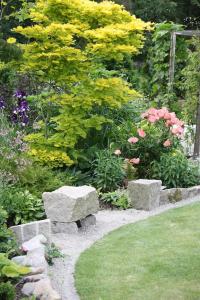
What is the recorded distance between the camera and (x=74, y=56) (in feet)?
26.6

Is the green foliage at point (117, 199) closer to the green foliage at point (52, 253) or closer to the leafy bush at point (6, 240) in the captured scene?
the green foliage at point (52, 253)

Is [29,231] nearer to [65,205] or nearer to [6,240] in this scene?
[6,240]

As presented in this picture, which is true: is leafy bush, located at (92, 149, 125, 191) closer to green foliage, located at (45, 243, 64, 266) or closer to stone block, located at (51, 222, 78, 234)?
stone block, located at (51, 222, 78, 234)

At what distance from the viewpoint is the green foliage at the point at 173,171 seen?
8.16 metres

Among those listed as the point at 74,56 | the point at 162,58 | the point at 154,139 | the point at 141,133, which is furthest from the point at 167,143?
the point at 162,58

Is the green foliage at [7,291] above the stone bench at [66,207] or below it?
above

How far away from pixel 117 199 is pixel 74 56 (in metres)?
2.15

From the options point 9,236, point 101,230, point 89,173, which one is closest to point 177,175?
point 89,173

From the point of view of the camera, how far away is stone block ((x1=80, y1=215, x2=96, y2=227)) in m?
6.64

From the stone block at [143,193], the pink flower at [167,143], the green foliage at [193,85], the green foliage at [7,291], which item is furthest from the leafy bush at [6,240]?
the green foliage at [193,85]

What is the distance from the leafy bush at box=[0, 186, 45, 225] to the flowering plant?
2.27m

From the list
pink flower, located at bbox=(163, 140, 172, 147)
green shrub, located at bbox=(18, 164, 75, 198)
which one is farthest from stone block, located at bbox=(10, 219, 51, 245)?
pink flower, located at bbox=(163, 140, 172, 147)

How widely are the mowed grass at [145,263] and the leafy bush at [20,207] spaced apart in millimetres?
826

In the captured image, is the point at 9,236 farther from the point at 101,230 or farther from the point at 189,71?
the point at 189,71
